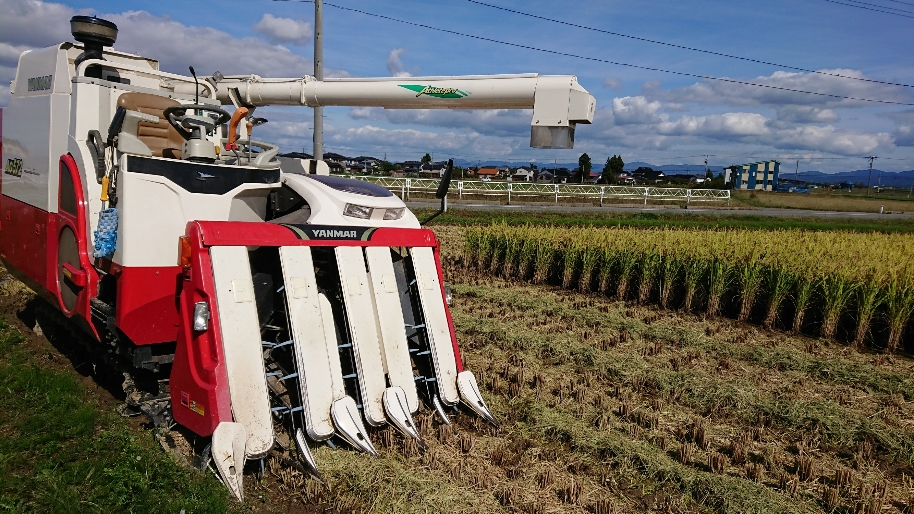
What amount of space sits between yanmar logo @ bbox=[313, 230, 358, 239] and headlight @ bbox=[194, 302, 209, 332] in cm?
96

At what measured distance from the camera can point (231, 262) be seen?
398 centimetres

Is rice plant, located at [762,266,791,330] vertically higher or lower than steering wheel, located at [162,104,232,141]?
lower

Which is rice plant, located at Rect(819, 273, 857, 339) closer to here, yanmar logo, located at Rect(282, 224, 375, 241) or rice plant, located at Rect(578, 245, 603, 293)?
rice plant, located at Rect(578, 245, 603, 293)

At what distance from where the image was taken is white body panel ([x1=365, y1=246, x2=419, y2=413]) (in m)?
4.57

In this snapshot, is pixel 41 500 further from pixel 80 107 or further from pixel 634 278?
pixel 634 278

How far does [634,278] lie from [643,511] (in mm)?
6833

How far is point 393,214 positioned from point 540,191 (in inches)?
1159

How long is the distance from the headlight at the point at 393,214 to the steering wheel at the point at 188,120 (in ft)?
5.03

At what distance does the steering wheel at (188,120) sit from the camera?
489 cm

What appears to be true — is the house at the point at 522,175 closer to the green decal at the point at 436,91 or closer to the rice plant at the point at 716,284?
the rice plant at the point at 716,284

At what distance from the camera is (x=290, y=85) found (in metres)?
6.37

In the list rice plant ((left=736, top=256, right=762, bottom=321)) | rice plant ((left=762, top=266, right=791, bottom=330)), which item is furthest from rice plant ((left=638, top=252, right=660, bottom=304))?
rice plant ((left=762, top=266, right=791, bottom=330))

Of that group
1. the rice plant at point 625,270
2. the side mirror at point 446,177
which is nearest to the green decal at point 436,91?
the side mirror at point 446,177

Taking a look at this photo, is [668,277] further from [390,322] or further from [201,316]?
[201,316]
